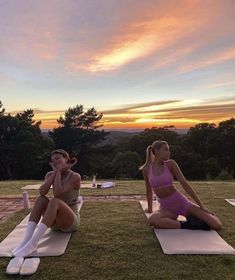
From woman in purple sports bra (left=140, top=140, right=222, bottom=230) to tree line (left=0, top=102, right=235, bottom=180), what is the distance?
68.0 feet

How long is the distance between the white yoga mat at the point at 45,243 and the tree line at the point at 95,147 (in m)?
21.5

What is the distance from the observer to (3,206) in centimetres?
566

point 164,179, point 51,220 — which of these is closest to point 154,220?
point 164,179

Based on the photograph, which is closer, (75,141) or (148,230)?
(148,230)

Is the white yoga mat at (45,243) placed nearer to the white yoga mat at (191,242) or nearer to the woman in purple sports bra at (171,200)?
the white yoga mat at (191,242)

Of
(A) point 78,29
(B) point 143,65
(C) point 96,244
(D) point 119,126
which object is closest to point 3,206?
(C) point 96,244

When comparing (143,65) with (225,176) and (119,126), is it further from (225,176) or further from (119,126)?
(119,126)

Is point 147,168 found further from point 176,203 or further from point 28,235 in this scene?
point 28,235

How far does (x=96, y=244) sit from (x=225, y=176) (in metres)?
11.0

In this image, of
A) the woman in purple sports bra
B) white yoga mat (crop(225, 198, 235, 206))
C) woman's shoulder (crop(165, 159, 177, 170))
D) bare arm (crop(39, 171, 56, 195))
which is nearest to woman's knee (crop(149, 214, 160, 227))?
the woman in purple sports bra

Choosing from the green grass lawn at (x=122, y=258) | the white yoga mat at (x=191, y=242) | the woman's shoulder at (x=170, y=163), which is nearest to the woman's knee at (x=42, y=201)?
the green grass lawn at (x=122, y=258)

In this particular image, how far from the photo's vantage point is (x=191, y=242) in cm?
357

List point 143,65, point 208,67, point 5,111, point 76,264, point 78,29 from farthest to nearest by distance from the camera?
1. point 5,111
2. point 143,65
3. point 208,67
4. point 78,29
5. point 76,264

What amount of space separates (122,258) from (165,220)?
0.99 m
